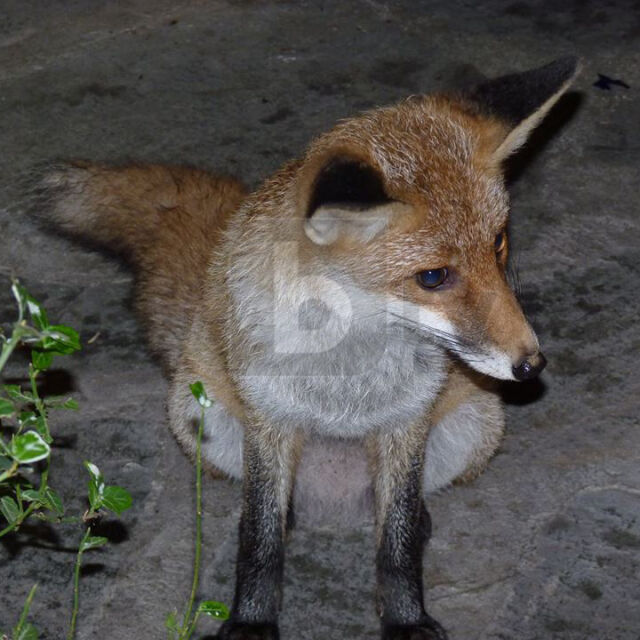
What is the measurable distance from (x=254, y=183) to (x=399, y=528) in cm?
225

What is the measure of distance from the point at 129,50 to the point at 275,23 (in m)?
0.91

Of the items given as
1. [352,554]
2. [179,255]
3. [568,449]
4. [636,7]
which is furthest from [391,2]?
[352,554]

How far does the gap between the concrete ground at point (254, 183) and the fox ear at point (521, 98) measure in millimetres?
1310

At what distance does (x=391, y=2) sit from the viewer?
6812 mm

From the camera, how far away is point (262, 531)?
3.65 m

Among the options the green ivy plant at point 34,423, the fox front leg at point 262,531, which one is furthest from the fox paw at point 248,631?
the green ivy plant at point 34,423

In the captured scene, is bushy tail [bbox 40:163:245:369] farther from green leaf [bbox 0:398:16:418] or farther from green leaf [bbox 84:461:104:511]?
green leaf [bbox 0:398:16:418]

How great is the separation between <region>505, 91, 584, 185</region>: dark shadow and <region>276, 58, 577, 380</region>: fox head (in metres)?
2.21

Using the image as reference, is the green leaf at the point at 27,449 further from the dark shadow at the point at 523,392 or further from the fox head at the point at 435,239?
the dark shadow at the point at 523,392

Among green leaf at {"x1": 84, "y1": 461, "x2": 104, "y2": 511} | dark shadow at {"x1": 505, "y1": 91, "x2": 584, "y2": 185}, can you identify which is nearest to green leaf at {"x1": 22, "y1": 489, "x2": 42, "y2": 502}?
green leaf at {"x1": 84, "y1": 461, "x2": 104, "y2": 511}

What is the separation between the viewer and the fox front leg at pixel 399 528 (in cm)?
355

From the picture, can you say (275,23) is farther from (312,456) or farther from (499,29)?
(312,456)

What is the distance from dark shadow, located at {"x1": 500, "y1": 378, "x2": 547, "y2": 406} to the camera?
4383mm

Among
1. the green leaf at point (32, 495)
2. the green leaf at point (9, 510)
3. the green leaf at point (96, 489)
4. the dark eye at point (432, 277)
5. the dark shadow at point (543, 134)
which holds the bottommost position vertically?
the dark shadow at point (543, 134)
